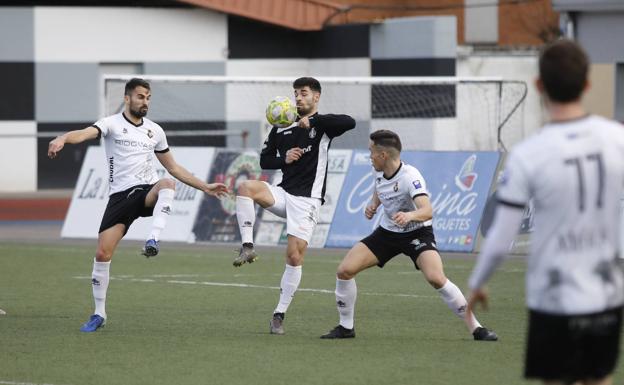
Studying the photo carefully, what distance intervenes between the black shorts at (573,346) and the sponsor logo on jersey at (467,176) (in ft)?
45.7

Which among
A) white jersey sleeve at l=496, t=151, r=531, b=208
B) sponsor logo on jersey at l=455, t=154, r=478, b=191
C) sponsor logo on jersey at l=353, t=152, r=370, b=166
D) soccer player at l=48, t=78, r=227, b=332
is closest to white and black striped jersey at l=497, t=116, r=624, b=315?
white jersey sleeve at l=496, t=151, r=531, b=208

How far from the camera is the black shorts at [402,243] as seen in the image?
10.7 m

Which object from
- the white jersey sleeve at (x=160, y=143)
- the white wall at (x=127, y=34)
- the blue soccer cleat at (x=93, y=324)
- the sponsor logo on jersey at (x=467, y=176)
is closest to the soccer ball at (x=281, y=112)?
the white jersey sleeve at (x=160, y=143)

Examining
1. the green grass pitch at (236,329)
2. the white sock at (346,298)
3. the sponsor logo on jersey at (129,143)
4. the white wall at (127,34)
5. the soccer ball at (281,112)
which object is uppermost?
the white wall at (127,34)

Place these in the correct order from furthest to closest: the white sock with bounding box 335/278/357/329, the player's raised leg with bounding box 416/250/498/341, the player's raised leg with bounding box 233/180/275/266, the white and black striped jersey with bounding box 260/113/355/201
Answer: the white and black striped jersey with bounding box 260/113/355/201 < the player's raised leg with bounding box 233/180/275/266 < the white sock with bounding box 335/278/357/329 < the player's raised leg with bounding box 416/250/498/341

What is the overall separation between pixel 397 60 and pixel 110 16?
7.40m

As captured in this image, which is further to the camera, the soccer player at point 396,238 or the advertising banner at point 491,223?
the advertising banner at point 491,223

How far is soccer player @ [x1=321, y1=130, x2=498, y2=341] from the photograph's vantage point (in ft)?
34.6

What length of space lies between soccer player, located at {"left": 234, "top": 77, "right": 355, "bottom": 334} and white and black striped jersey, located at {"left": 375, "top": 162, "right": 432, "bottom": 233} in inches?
32.1

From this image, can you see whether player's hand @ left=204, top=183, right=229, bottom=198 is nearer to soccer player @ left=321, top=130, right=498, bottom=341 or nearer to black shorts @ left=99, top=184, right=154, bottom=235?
black shorts @ left=99, top=184, right=154, bottom=235

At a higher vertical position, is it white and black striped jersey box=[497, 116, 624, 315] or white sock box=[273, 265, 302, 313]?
white and black striped jersey box=[497, 116, 624, 315]

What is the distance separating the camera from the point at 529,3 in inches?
1602

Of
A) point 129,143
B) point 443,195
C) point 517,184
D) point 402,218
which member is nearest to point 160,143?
point 129,143

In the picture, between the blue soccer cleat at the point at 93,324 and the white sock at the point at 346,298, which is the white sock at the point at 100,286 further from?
the white sock at the point at 346,298
